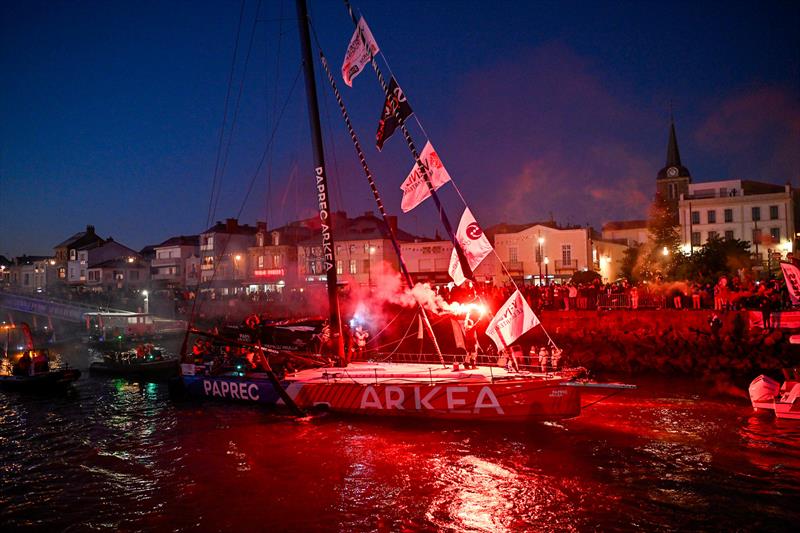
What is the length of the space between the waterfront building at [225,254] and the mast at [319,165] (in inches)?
2189

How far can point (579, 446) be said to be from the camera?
17641 millimetres

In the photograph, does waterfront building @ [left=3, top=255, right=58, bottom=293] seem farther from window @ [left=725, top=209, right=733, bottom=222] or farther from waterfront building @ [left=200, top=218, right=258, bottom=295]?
window @ [left=725, top=209, right=733, bottom=222]

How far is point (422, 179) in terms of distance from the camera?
18703 millimetres

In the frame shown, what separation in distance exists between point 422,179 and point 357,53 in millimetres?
4983

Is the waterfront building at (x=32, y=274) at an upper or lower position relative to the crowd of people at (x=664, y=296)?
upper

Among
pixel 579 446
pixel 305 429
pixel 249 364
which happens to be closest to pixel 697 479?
pixel 579 446

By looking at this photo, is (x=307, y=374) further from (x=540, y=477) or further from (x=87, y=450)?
(x=540, y=477)

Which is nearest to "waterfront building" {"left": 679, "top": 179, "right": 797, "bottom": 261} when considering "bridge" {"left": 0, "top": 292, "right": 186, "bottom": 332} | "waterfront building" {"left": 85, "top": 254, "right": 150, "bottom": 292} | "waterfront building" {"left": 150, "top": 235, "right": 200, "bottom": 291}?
"bridge" {"left": 0, "top": 292, "right": 186, "bottom": 332}

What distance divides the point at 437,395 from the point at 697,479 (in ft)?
25.6

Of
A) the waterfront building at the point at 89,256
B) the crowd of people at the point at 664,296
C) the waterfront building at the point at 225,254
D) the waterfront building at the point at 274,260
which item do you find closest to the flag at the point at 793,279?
the crowd of people at the point at 664,296

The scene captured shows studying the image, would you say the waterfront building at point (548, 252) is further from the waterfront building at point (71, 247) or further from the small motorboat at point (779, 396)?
the waterfront building at point (71, 247)

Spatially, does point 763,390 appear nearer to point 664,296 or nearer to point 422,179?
point 664,296

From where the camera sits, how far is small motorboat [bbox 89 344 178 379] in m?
35.4

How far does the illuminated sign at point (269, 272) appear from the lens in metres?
72.5
